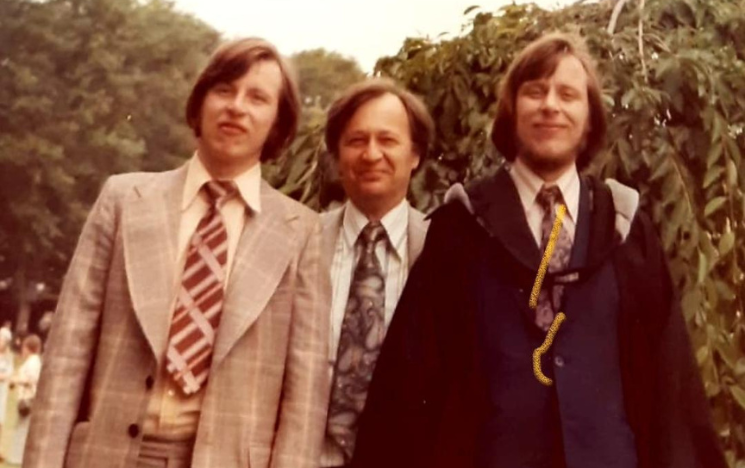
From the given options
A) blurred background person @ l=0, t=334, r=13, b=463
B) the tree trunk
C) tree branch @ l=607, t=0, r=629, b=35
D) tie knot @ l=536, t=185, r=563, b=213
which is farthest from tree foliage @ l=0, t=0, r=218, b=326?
tie knot @ l=536, t=185, r=563, b=213

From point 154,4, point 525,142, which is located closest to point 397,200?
point 525,142

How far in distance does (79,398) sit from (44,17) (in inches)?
74.0

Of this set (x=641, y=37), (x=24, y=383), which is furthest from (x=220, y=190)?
(x=24, y=383)

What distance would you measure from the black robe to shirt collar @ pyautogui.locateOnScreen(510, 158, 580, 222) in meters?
0.02

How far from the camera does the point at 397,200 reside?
54.2 inches

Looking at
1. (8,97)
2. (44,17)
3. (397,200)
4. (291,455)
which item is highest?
(44,17)

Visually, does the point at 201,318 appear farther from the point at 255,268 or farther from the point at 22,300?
the point at 22,300

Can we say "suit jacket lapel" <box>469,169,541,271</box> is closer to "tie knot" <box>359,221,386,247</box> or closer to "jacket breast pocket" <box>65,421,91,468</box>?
"tie knot" <box>359,221,386,247</box>

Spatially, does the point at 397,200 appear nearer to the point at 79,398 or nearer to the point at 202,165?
the point at 202,165

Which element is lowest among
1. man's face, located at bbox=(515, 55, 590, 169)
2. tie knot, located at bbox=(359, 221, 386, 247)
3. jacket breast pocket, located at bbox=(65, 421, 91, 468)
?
jacket breast pocket, located at bbox=(65, 421, 91, 468)

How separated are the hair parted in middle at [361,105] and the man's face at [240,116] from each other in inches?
5.2

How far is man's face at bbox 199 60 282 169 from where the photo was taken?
1.23 metres

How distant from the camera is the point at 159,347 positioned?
1.15 metres

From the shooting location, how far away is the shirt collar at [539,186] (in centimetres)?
124
